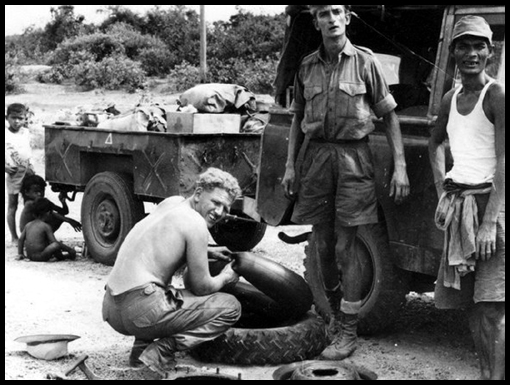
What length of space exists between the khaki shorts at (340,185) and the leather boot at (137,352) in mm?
1369

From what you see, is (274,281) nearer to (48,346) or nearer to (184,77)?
(48,346)

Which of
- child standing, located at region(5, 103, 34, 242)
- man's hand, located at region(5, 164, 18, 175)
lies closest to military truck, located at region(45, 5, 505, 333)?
child standing, located at region(5, 103, 34, 242)

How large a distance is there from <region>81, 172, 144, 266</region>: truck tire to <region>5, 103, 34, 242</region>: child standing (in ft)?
3.17

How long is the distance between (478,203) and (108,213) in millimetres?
4986

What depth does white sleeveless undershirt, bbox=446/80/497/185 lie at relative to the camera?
4.39 metres

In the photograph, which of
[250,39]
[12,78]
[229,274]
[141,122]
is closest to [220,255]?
[229,274]

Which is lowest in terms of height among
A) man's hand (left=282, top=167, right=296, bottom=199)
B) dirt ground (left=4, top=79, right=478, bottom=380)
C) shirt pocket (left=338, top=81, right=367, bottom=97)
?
dirt ground (left=4, top=79, right=478, bottom=380)

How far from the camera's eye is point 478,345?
453 cm

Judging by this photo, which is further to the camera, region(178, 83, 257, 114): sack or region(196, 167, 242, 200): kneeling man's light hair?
region(178, 83, 257, 114): sack

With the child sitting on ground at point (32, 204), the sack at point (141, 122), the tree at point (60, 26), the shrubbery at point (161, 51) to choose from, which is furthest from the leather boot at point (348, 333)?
the tree at point (60, 26)

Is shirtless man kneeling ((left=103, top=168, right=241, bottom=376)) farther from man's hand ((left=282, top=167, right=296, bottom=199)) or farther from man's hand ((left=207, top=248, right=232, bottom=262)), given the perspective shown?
man's hand ((left=282, top=167, right=296, bottom=199))

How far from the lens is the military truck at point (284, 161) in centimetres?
525

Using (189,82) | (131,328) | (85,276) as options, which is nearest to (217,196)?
(131,328)

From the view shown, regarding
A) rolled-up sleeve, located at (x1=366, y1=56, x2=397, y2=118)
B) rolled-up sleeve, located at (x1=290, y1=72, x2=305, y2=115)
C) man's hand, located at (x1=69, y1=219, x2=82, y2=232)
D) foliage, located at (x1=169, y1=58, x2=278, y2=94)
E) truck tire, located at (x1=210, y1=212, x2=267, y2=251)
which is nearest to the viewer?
rolled-up sleeve, located at (x1=366, y1=56, x2=397, y2=118)
